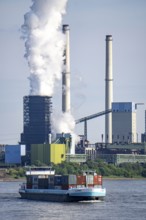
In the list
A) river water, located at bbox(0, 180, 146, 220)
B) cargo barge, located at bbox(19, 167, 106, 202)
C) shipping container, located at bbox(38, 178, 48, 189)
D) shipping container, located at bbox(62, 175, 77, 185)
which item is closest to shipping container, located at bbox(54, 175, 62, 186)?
cargo barge, located at bbox(19, 167, 106, 202)

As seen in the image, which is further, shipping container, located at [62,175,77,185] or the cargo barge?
shipping container, located at [62,175,77,185]

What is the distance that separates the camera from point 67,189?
135 meters

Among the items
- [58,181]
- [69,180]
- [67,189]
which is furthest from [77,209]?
[58,181]

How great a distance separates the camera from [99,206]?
413 feet

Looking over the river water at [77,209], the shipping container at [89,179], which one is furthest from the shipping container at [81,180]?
the river water at [77,209]

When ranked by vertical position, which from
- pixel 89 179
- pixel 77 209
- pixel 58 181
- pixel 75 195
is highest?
pixel 89 179

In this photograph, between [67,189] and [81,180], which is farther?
[81,180]

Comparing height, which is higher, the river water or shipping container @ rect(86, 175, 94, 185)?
shipping container @ rect(86, 175, 94, 185)

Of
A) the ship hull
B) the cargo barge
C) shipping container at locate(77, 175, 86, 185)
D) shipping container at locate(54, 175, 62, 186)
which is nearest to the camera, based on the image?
the ship hull

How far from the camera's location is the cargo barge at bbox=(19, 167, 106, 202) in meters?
134

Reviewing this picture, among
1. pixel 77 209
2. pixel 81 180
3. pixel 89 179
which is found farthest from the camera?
pixel 81 180

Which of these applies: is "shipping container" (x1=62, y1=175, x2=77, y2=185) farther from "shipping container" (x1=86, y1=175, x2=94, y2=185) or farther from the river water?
the river water

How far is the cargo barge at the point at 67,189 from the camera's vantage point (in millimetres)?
133625

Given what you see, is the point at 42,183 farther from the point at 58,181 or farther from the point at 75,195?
the point at 75,195
